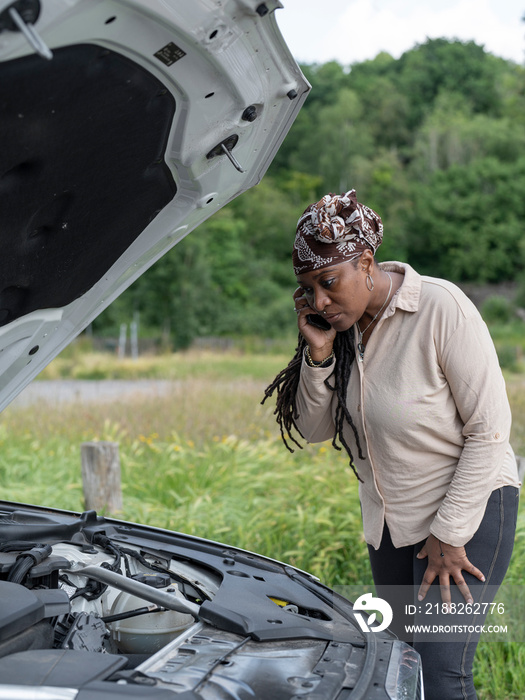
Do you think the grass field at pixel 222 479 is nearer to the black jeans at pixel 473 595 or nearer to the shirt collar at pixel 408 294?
the black jeans at pixel 473 595

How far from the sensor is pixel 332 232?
6.93 ft

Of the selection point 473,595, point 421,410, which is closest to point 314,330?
point 421,410

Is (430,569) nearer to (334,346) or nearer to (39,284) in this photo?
(334,346)

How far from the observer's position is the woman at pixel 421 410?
213 centimetres

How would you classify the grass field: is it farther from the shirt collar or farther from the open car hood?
the open car hood

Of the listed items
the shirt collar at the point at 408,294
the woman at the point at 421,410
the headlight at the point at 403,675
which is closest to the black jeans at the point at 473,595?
the woman at the point at 421,410

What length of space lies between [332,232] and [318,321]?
0.45m

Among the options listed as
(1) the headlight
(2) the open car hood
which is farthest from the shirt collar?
(1) the headlight

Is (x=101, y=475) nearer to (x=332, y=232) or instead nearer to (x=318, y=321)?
(x=318, y=321)

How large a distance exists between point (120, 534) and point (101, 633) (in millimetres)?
615

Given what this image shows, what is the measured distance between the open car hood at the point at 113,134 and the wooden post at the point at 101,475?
2.62 meters

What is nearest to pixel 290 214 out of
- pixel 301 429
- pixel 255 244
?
pixel 255 244

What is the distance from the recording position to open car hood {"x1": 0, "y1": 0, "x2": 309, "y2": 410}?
1.41 metres

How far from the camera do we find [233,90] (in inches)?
67.4
